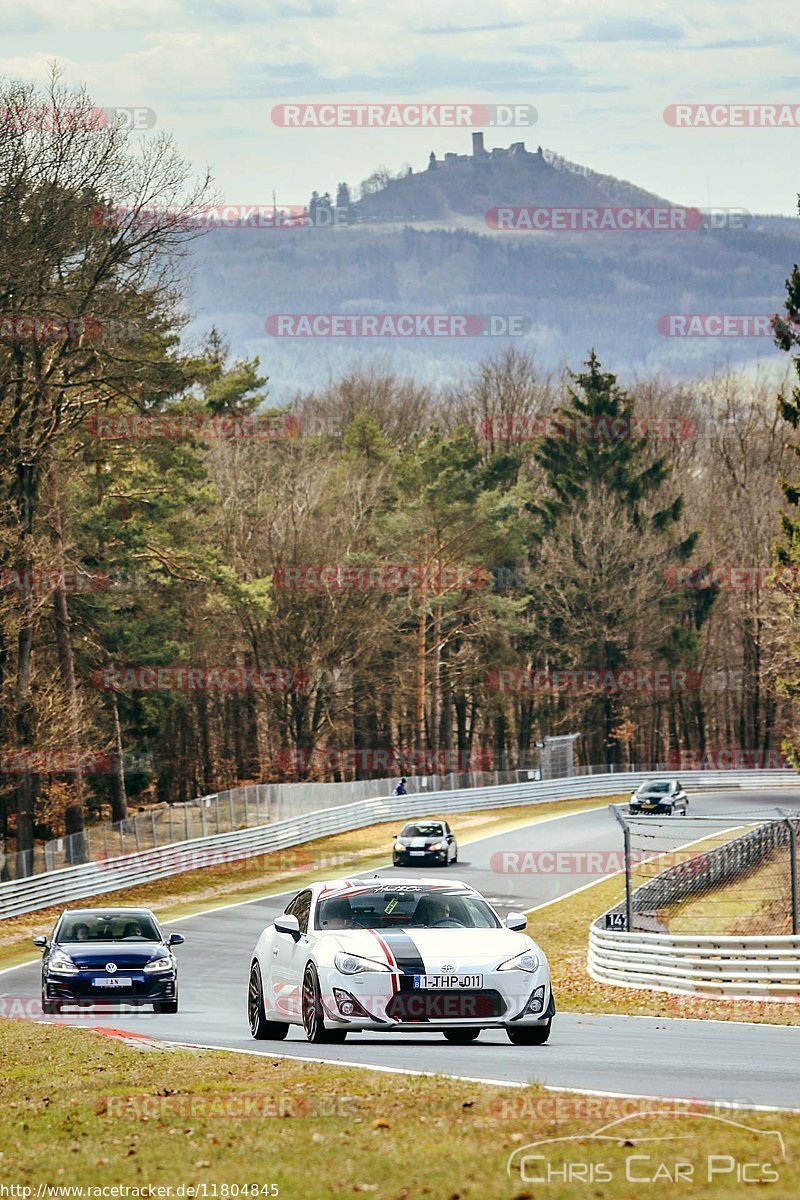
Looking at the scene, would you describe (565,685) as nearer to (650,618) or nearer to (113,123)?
(650,618)

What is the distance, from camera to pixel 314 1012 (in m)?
14.3

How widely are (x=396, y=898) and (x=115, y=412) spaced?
3841cm

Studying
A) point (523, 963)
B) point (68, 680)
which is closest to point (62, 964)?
point (523, 963)

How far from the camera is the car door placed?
1457cm

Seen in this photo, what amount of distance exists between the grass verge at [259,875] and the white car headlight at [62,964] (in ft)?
41.0

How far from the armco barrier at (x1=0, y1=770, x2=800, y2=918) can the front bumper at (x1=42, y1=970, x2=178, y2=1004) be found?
19921mm

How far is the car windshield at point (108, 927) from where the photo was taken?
21.8 metres

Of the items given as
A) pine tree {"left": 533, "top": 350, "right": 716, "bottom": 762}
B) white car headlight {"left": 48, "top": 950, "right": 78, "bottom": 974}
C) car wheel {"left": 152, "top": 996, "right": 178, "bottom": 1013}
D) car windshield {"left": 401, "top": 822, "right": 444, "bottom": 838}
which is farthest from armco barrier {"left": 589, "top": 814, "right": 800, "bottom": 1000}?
pine tree {"left": 533, "top": 350, "right": 716, "bottom": 762}

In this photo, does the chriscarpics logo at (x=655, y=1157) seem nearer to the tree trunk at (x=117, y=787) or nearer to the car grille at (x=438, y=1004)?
the car grille at (x=438, y=1004)

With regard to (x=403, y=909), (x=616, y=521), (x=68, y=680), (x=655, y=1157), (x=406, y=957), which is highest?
(x=616, y=521)

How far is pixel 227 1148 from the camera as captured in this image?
351 inches

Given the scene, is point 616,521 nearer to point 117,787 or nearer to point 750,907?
point 117,787

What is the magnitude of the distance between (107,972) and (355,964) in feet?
26.9

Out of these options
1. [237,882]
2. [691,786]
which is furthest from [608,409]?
[237,882]
